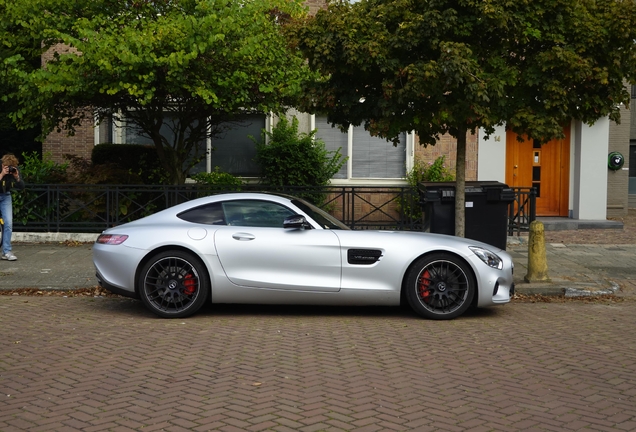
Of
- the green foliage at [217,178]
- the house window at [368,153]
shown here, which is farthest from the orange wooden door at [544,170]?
the green foliage at [217,178]

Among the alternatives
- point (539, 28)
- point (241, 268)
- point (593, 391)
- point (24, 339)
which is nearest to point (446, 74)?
point (539, 28)

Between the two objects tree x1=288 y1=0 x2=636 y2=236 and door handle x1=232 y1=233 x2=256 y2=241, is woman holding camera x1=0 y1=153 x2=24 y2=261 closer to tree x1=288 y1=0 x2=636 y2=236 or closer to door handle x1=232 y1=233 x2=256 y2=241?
tree x1=288 y1=0 x2=636 y2=236

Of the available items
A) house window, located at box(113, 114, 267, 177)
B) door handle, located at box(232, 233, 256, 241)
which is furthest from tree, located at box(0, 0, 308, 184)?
door handle, located at box(232, 233, 256, 241)

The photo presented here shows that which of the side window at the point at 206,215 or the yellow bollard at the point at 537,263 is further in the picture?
the yellow bollard at the point at 537,263

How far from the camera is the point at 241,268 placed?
8617 millimetres

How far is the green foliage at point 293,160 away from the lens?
720 inches

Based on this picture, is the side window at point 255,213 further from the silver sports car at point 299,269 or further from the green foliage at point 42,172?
the green foliage at point 42,172

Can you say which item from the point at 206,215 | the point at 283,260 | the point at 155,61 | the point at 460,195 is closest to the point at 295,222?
the point at 283,260

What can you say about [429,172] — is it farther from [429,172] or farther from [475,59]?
[475,59]

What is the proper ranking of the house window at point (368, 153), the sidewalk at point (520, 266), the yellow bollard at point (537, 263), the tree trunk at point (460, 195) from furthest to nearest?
the house window at point (368, 153)
the tree trunk at point (460, 195)
the yellow bollard at point (537, 263)
the sidewalk at point (520, 266)

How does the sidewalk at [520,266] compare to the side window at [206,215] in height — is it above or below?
below

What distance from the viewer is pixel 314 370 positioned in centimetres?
645

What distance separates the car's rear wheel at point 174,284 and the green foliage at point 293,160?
960 cm

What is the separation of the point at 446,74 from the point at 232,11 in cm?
527
